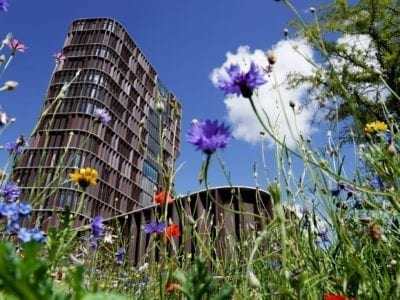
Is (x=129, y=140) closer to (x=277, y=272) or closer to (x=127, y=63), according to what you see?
(x=127, y=63)

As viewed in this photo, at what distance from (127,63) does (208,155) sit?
40160mm

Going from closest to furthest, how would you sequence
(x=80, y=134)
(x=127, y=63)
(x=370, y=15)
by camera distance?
(x=370, y=15) → (x=80, y=134) → (x=127, y=63)

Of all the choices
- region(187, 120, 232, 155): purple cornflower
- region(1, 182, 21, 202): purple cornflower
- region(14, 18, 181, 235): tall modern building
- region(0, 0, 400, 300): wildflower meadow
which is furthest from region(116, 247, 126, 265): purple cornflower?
region(14, 18, 181, 235): tall modern building

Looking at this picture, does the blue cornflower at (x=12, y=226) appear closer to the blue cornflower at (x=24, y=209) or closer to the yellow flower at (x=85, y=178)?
the blue cornflower at (x=24, y=209)

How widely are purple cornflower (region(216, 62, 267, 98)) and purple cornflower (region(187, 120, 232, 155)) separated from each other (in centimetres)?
10

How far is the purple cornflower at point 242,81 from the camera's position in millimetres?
786

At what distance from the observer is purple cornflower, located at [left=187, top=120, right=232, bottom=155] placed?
2.34 ft

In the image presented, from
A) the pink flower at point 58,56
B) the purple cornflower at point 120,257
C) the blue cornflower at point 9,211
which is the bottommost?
the blue cornflower at point 9,211

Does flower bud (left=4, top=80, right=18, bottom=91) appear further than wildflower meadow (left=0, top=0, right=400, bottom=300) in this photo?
Yes

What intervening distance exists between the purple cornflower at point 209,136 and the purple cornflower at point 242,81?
10 centimetres

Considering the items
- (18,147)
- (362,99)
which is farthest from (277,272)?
(362,99)

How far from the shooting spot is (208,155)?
2.38 feet

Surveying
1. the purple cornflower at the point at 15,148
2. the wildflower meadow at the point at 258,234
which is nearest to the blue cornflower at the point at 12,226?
the wildflower meadow at the point at 258,234

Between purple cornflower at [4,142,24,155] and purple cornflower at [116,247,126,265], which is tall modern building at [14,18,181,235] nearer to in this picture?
purple cornflower at [116,247,126,265]
